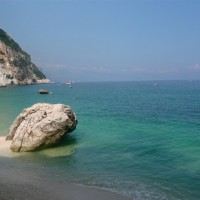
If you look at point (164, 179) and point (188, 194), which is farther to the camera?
point (164, 179)

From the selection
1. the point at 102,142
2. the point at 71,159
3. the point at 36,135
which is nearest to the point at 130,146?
the point at 102,142

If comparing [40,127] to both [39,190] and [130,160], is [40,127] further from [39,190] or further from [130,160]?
[39,190]

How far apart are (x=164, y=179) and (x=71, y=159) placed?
9.43m

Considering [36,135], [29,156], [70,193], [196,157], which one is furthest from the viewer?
[36,135]

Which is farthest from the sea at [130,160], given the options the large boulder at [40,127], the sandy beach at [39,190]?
the large boulder at [40,127]

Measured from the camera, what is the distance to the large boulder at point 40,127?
32312 mm

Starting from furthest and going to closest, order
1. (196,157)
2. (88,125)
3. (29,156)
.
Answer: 1. (88,125)
2. (29,156)
3. (196,157)

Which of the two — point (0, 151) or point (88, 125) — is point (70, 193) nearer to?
point (0, 151)

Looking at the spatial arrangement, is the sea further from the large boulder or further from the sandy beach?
the large boulder

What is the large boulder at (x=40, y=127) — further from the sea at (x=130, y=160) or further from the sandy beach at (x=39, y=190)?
the sandy beach at (x=39, y=190)

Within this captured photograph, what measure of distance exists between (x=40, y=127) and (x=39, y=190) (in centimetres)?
1332

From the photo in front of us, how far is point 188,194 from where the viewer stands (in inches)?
797

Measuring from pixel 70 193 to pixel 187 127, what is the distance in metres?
25.4

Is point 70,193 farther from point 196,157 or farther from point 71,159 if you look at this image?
point 196,157
